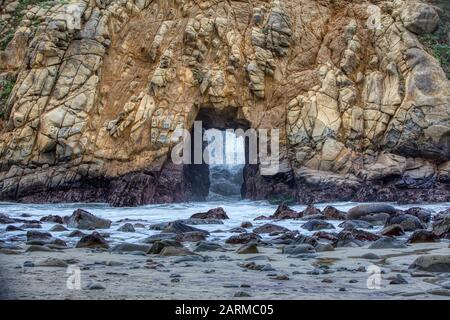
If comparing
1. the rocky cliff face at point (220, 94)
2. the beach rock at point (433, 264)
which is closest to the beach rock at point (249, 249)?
the beach rock at point (433, 264)

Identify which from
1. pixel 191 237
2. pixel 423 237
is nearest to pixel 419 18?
pixel 423 237

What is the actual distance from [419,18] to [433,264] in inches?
721

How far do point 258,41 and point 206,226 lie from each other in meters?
11.9

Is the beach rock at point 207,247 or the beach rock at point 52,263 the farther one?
the beach rock at point 207,247

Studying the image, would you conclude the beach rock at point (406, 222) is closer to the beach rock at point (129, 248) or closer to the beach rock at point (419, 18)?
the beach rock at point (129, 248)

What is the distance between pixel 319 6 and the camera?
24234 mm

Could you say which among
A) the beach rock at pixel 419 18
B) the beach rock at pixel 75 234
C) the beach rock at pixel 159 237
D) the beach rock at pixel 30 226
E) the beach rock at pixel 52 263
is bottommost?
the beach rock at pixel 30 226

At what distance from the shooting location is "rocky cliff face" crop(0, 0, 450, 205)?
20.5m

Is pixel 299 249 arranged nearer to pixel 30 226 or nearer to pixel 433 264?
pixel 433 264

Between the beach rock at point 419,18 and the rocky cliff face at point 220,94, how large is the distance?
6cm

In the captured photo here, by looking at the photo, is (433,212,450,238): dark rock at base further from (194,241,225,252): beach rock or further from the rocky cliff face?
the rocky cliff face

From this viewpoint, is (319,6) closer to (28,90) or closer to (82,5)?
(82,5)

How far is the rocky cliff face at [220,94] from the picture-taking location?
20.5 meters
